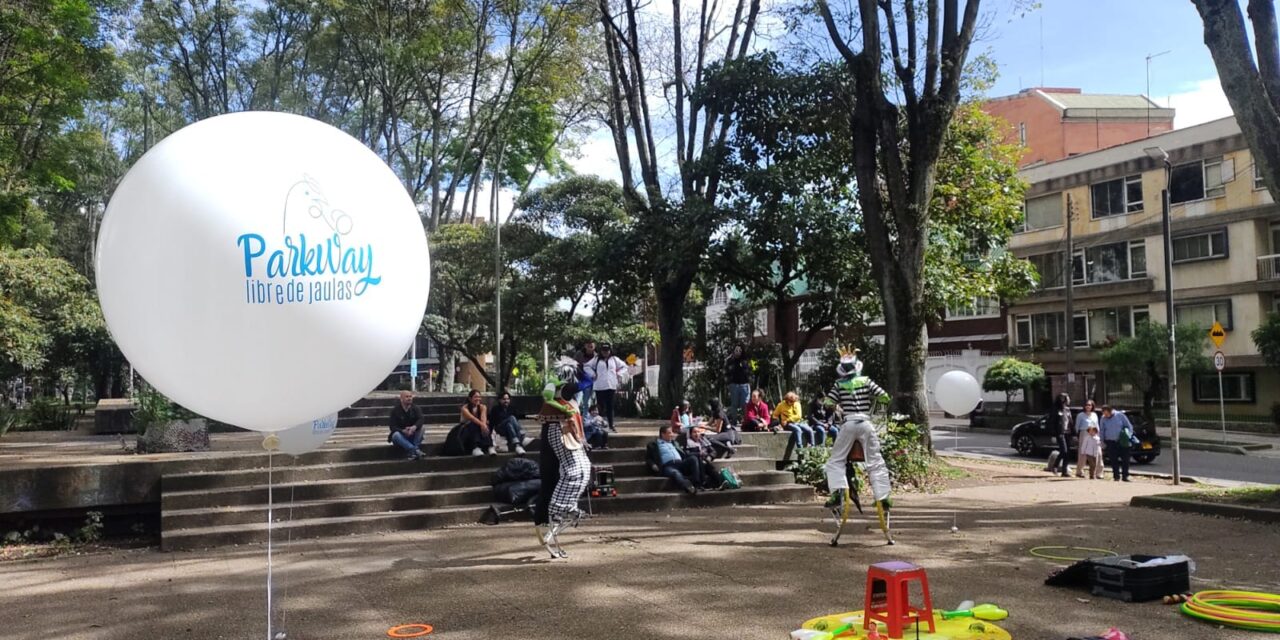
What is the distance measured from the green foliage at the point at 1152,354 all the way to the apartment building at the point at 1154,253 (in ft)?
8.67

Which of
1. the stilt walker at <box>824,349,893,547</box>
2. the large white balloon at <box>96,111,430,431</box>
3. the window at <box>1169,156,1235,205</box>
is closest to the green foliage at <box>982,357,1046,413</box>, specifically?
the window at <box>1169,156,1235,205</box>

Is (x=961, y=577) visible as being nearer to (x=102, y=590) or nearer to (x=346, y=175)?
(x=346, y=175)

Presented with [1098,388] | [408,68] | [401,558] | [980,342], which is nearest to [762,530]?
[401,558]

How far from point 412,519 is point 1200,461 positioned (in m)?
20.0

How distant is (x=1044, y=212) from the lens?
128 ft

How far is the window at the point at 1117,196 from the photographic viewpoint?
1379 inches

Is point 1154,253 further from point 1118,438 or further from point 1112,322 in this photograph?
point 1118,438

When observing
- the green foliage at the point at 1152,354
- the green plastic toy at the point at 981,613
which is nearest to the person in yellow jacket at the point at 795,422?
the green plastic toy at the point at 981,613

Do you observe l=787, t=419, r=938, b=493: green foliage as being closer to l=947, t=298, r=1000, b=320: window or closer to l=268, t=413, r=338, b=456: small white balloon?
l=268, t=413, r=338, b=456: small white balloon

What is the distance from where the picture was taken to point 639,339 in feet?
104

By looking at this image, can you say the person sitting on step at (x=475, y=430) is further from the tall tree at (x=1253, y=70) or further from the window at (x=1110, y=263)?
the window at (x=1110, y=263)

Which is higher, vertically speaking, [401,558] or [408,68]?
[408,68]

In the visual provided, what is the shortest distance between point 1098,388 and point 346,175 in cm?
3784

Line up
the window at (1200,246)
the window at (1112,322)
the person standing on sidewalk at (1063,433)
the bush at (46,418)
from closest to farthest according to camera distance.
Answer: the person standing on sidewalk at (1063,433) → the bush at (46,418) → the window at (1200,246) → the window at (1112,322)
